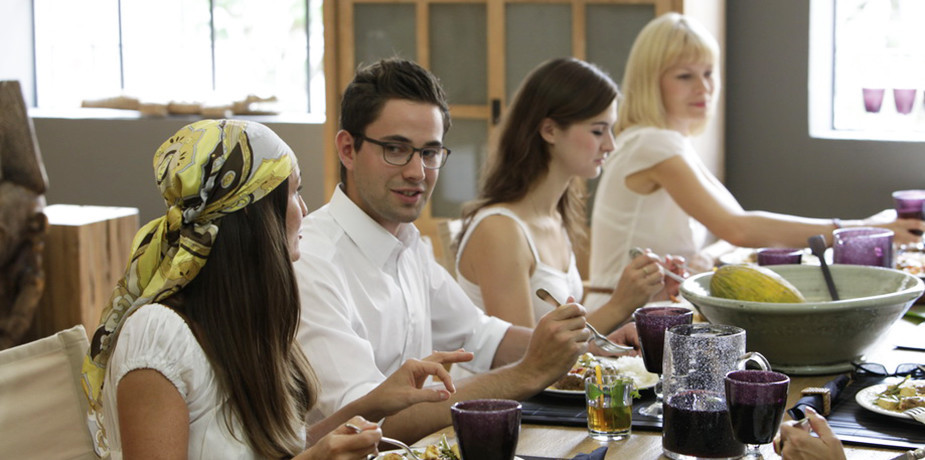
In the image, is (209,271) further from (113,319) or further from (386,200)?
(386,200)

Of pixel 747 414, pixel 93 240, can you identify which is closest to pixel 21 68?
pixel 93 240

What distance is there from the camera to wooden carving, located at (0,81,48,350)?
417 cm

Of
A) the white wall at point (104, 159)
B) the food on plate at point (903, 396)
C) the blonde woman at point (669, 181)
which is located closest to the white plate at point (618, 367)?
the food on plate at point (903, 396)

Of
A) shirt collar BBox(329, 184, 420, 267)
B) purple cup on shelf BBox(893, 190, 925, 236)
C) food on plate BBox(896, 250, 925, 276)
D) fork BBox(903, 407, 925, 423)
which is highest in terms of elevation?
shirt collar BBox(329, 184, 420, 267)

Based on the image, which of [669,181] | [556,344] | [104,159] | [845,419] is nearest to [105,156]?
[104,159]

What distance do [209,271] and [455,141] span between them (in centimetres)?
363

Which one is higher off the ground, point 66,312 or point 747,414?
point 747,414

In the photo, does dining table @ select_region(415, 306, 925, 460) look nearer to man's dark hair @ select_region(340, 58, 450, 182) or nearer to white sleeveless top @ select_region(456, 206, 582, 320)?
man's dark hair @ select_region(340, 58, 450, 182)

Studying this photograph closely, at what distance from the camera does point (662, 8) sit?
4.59m

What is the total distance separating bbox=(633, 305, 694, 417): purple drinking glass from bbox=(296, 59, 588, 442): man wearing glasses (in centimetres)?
23

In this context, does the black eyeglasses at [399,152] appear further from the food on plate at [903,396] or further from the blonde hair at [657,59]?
the blonde hair at [657,59]

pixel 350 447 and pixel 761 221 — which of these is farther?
pixel 761 221

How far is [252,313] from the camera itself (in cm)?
152

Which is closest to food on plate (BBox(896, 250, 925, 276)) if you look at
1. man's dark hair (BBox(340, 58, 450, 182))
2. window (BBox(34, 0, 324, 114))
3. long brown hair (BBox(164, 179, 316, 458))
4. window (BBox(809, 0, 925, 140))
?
man's dark hair (BBox(340, 58, 450, 182))
